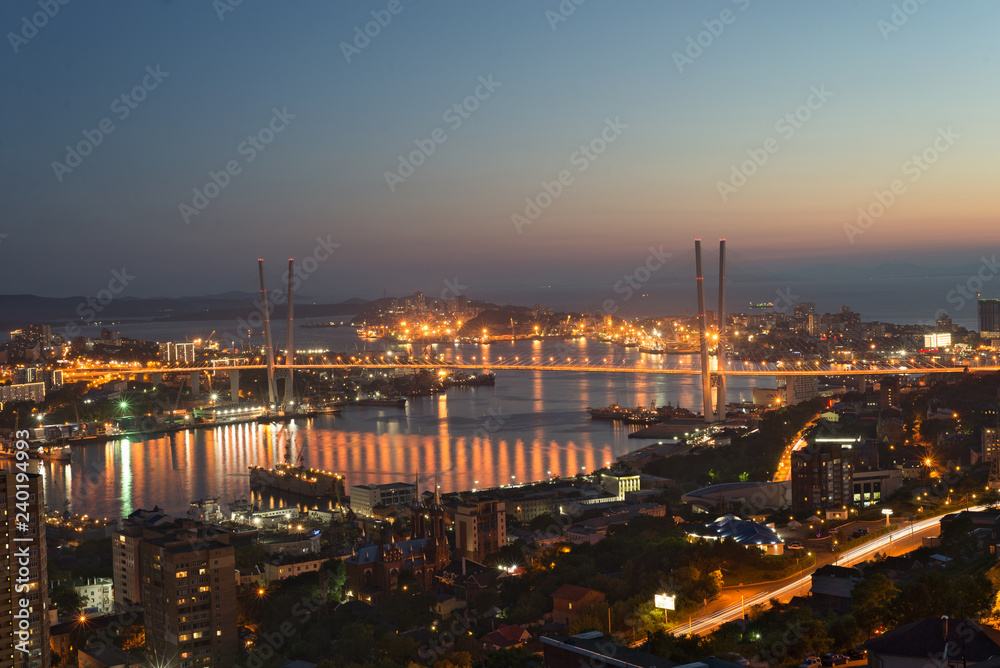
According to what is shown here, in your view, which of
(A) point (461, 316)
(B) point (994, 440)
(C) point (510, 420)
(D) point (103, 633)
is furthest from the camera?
(A) point (461, 316)

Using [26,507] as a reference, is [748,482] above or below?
below

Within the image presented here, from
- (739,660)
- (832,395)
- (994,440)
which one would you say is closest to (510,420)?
(832,395)

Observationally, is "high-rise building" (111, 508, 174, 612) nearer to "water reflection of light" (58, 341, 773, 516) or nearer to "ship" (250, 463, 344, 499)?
"water reflection of light" (58, 341, 773, 516)

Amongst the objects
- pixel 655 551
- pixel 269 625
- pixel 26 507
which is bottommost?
pixel 269 625

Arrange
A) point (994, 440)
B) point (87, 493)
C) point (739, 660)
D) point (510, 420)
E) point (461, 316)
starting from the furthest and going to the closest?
point (461, 316) < point (510, 420) < point (87, 493) < point (994, 440) < point (739, 660)

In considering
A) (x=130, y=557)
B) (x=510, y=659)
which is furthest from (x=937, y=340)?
(x=510, y=659)

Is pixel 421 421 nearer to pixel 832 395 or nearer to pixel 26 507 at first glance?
pixel 832 395
